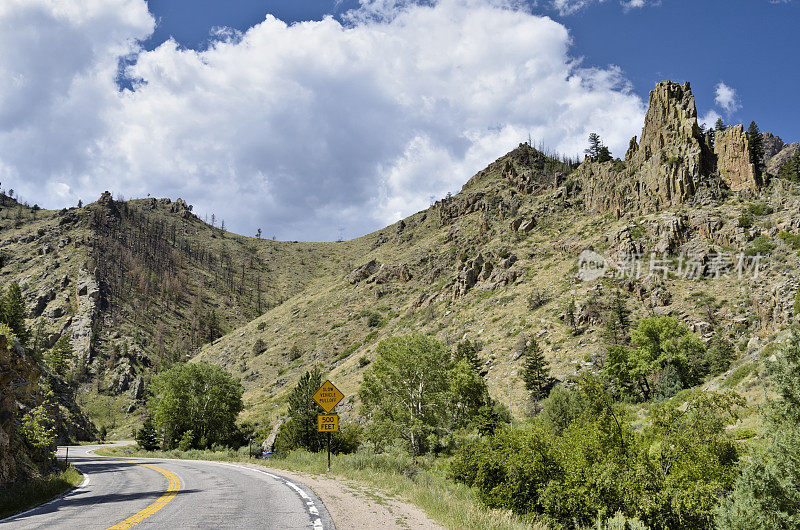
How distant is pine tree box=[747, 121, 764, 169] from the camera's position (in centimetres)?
6499

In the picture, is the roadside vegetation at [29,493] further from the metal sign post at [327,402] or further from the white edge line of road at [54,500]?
the metal sign post at [327,402]

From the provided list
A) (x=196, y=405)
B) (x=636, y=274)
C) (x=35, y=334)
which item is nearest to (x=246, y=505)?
(x=196, y=405)

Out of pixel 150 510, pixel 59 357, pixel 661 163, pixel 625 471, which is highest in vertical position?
pixel 661 163

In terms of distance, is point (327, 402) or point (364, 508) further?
point (327, 402)

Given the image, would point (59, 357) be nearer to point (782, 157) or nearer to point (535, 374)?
point (535, 374)

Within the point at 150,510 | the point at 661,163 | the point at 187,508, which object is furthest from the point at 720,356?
the point at 150,510

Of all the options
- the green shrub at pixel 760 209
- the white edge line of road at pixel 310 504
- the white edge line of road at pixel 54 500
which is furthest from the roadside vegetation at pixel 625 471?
the green shrub at pixel 760 209

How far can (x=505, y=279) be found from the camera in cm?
7231

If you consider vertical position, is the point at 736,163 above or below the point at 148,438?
above

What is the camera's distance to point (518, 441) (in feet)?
46.8

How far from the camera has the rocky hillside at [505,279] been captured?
2053 inches

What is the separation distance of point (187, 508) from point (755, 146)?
110 m

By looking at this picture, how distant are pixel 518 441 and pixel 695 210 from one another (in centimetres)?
6391

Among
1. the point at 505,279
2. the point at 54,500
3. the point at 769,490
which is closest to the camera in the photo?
the point at 769,490
